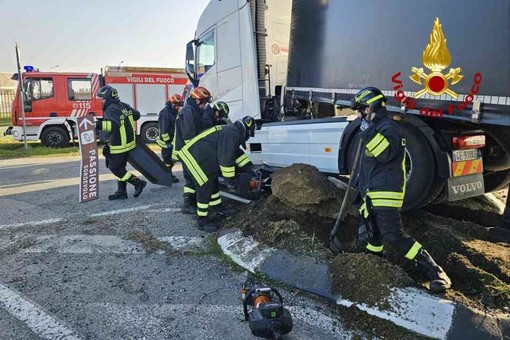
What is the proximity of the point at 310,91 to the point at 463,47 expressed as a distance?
235 centimetres

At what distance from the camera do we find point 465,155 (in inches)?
155

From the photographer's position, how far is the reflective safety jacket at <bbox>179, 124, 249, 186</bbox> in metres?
4.69

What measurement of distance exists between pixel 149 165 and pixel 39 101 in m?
8.57

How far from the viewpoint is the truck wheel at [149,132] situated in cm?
1484

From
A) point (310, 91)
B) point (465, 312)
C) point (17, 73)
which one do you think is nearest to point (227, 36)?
point (310, 91)

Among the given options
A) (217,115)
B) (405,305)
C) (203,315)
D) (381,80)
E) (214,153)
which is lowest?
(203,315)

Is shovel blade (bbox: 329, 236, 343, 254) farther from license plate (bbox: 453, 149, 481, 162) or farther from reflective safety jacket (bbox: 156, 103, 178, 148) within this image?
reflective safety jacket (bbox: 156, 103, 178, 148)

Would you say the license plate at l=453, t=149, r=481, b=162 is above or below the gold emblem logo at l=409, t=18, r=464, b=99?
below

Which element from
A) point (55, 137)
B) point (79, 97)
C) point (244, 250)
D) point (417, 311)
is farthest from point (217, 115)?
point (55, 137)

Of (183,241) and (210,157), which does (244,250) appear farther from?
(210,157)

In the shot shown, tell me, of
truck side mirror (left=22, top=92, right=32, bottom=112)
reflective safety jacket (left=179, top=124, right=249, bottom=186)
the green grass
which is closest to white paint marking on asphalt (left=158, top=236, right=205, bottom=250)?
reflective safety jacket (left=179, top=124, right=249, bottom=186)

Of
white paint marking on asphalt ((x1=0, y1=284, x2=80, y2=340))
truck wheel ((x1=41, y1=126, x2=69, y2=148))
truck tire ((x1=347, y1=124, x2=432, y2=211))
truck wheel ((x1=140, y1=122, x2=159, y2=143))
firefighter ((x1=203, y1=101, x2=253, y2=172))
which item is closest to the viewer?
white paint marking on asphalt ((x1=0, y1=284, x2=80, y2=340))

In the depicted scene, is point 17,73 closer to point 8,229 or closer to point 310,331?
point 8,229

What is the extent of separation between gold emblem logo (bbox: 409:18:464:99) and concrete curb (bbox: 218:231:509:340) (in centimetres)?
166
